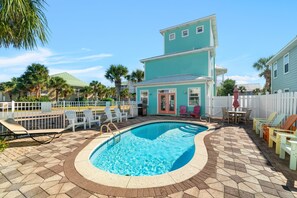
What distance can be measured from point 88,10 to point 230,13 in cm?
1044

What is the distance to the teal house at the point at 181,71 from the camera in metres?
13.8

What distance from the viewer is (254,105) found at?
11.6 metres

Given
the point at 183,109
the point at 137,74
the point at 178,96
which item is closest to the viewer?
the point at 183,109

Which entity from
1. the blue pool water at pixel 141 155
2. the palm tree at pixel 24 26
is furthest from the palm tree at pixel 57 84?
the palm tree at pixel 24 26

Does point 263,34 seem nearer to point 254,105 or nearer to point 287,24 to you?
point 287,24

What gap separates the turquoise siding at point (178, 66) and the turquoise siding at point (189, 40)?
231cm

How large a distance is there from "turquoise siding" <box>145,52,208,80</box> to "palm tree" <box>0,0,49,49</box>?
13566 millimetres

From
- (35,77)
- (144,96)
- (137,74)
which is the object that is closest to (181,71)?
(144,96)

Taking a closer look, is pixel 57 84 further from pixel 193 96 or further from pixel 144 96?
pixel 193 96

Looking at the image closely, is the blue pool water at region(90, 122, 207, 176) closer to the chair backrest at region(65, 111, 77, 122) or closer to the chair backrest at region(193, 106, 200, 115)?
the chair backrest at region(65, 111, 77, 122)

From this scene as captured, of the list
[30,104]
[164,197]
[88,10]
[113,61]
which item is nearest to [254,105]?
[164,197]

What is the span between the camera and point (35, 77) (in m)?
24.8

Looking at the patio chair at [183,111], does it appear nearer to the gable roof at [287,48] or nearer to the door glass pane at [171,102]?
the door glass pane at [171,102]

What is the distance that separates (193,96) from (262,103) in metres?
5.29
